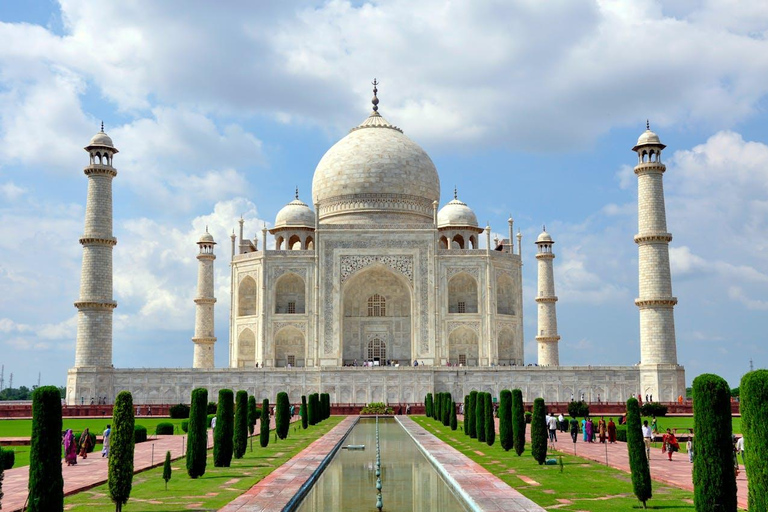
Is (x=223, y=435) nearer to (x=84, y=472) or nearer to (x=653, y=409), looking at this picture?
(x=84, y=472)

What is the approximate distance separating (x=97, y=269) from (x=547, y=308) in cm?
1806

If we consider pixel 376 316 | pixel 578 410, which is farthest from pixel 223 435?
pixel 376 316

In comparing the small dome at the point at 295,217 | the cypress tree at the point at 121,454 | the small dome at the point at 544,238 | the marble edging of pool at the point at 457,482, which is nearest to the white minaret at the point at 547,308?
the small dome at the point at 544,238

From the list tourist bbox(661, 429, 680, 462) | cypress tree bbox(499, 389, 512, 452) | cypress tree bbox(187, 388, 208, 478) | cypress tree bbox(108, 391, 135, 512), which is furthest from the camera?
cypress tree bbox(499, 389, 512, 452)

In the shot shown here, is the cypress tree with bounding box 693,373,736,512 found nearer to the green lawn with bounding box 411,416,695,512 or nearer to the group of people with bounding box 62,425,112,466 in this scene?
the green lawn with bounding box 411,416,695,512

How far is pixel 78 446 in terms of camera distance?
15.3 metres

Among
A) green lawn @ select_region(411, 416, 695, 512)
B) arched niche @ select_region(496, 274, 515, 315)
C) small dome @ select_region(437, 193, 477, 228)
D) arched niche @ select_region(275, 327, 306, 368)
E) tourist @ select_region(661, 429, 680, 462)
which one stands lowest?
green lawn @ select_region(411, 416, 695, 512)

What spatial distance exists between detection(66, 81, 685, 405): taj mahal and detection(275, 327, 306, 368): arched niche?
47 millimetres

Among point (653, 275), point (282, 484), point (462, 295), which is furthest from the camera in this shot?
point (462, 295)

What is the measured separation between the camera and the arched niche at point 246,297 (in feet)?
110

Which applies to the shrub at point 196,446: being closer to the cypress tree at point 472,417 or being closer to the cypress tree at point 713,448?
the cypress tree at point 713,448

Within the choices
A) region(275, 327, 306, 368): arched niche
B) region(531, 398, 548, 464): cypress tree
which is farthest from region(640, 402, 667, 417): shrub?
region(275, 327, 306, 368): arched niche

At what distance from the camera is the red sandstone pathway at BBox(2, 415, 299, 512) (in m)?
9.96

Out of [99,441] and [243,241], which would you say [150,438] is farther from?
[243,241]
